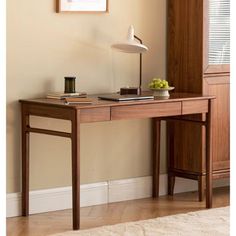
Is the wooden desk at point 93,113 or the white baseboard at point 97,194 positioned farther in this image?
the white baseboard at point 97,194

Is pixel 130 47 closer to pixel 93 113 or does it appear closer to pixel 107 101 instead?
pixel 107 101

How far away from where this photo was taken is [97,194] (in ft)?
13.9

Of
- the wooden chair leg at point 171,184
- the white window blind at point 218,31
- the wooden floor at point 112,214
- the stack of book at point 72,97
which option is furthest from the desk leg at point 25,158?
the white window blind at point 218,31

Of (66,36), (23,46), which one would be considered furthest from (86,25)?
(23,46)

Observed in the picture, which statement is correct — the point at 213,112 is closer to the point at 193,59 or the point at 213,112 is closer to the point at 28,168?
the point at 193,59

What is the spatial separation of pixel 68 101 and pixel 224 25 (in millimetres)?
1508

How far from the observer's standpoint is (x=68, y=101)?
3451mm

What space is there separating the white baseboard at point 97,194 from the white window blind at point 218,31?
3.46 feet

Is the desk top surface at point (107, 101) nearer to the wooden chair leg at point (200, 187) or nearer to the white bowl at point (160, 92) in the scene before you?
the white bowl at point (160, 92)

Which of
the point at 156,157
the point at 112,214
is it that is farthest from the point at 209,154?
the point at 112,214

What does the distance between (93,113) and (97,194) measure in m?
1.01

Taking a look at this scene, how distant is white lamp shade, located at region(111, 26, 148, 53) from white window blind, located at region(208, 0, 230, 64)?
1.84ft

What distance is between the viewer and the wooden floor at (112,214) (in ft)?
11.6

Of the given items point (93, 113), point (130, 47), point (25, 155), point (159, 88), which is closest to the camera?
point (93, 113)
